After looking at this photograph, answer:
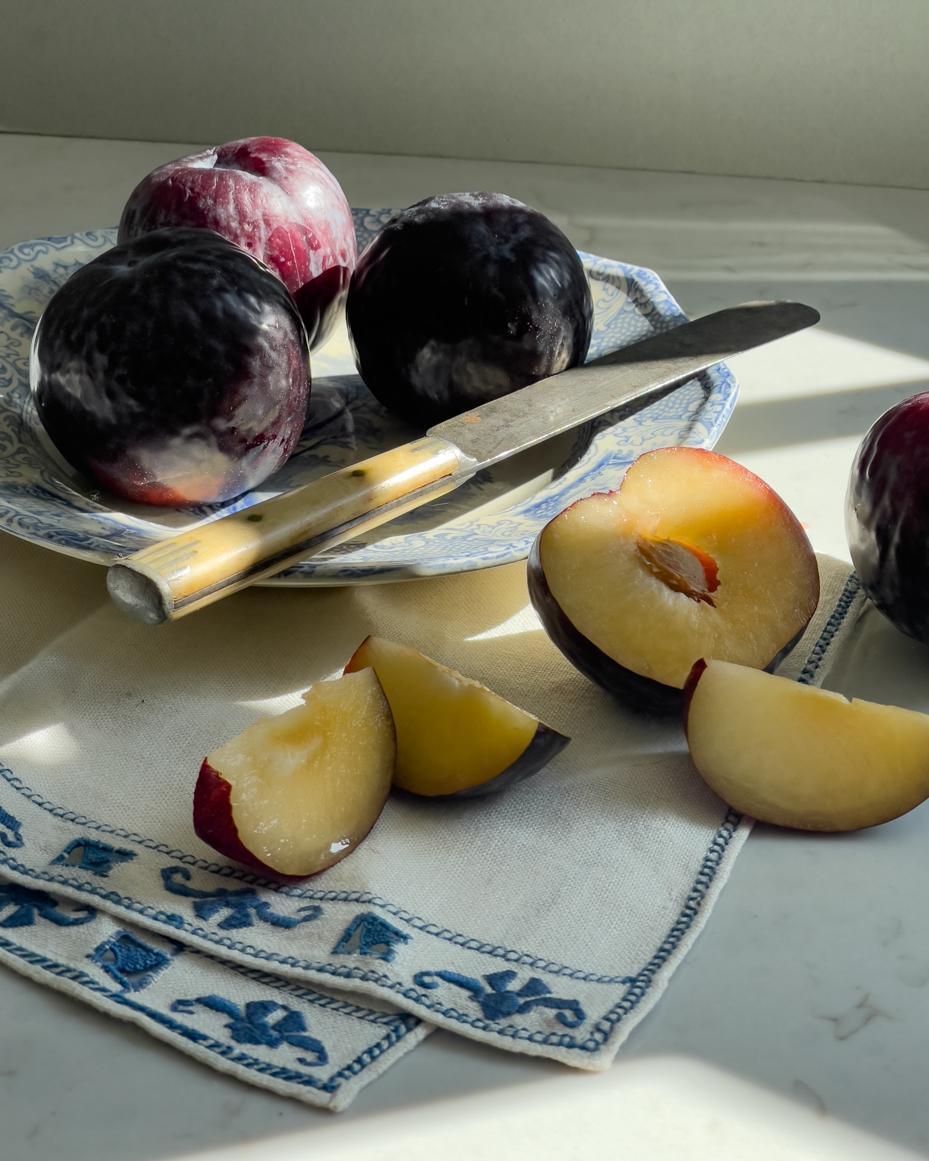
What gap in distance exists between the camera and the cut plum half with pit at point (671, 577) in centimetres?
→ 56

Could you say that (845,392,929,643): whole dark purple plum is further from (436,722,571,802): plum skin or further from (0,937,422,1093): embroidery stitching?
(0,937,422,1093): embroidery stitching

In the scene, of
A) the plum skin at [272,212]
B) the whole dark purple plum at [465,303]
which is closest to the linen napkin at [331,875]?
the whole dark purple plum at [465,303]

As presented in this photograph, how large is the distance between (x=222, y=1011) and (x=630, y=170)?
132 centimetres

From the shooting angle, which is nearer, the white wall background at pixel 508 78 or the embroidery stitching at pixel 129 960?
the embroidery stitching at pixel 129 960

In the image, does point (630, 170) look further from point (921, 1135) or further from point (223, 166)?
point (921, 1135)

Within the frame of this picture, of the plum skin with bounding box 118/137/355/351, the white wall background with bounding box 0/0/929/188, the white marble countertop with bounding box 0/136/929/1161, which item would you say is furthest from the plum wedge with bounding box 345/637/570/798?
the white wall background with bounding box 0/0/929/188

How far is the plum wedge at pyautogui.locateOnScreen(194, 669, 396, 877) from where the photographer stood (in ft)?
1.59

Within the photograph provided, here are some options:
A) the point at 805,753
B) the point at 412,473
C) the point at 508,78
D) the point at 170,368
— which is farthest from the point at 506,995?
the point at 508,78

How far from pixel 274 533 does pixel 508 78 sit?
1.14m

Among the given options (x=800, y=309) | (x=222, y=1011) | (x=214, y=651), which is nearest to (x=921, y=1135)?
(x=222, y=1011)

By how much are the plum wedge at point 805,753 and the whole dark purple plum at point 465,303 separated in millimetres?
306

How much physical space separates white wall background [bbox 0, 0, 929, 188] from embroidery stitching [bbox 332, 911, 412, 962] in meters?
1.27

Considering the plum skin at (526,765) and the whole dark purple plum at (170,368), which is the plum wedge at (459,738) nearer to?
the plum skin at (526,765)

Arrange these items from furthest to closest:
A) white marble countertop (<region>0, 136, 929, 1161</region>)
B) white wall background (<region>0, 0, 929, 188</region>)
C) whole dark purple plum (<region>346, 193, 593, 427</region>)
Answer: white wall background (<region>0, 0, 929, 188</region>) < whole dark purple plum (<region>346, 193, 593, 427</region>) < white marble countertop (<region>0, 136, 929, 1161</region>)
